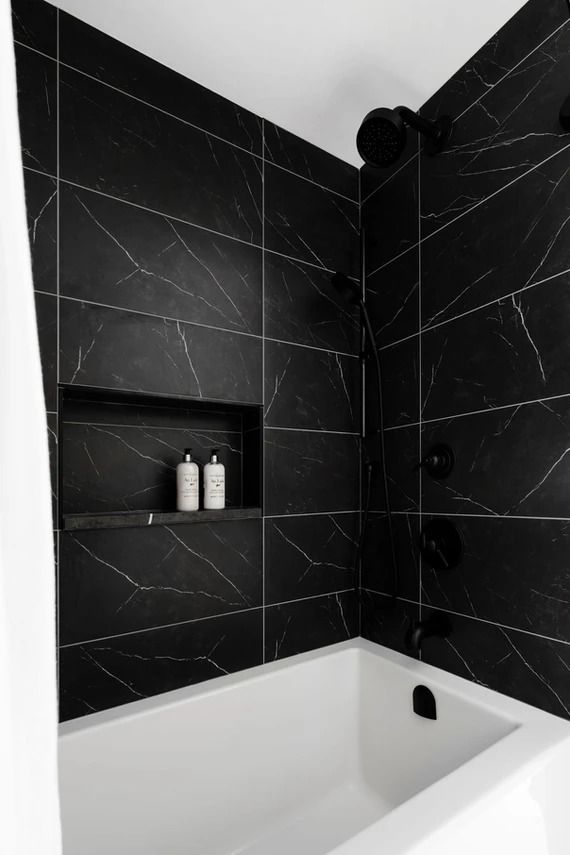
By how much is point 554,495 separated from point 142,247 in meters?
1.40

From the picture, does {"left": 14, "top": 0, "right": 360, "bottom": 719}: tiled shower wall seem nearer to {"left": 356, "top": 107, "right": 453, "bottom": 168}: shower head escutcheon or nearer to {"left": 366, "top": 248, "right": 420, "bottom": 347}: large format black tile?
{"left": 366, "top": 248, "right": 420, "bottom": 347}: large format black tile

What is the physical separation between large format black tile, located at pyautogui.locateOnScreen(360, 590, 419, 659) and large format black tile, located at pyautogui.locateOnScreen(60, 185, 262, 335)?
1.10 m

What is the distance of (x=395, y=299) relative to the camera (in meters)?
1.91

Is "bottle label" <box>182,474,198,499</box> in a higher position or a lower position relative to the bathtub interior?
higher

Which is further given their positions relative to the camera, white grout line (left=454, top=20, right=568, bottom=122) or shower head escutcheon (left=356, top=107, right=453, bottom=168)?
shower head escutcheon (left=356, top=107, right=453, bottom=168)

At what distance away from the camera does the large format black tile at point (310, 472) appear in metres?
1.79

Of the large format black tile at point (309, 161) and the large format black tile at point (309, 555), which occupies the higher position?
the large format black tile at point (309, 161)

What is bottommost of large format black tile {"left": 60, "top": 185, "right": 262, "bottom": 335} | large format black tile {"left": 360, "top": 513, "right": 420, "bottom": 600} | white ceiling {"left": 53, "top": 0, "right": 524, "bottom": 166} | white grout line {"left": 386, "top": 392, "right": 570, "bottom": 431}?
large format black tile {"left": 360, "top": 513, "right": 420, "bottom": 600}

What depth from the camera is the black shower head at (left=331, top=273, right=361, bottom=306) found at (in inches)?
74.7

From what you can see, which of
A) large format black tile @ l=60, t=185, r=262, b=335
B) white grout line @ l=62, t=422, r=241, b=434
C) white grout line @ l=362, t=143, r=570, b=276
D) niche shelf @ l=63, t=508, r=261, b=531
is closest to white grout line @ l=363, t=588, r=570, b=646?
niche shelf @ l=63, t=508, r=261, b=531

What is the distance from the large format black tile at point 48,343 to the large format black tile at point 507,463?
1.19 meters

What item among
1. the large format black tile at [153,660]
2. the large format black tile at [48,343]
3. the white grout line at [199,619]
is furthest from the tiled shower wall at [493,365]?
the large format black tile at [48,343]

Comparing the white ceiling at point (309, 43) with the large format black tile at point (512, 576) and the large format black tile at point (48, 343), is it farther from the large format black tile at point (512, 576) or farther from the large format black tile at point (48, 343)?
the large format black tile at point (512, 576)

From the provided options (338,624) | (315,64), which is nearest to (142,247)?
(315,64)
